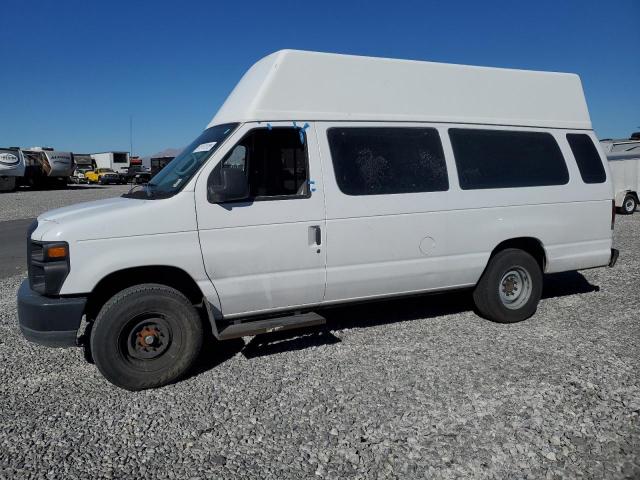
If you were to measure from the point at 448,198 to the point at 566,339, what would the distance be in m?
1.83

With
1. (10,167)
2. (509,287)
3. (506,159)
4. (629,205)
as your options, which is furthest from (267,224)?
(10,167)

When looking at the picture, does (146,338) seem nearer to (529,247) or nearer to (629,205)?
(529,247)

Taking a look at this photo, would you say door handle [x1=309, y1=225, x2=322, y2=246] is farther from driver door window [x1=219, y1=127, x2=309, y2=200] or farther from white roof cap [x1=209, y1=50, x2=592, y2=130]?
white roof cap [x1=209, y1=50, x2=592, y2=130]

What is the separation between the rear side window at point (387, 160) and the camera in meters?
4.66

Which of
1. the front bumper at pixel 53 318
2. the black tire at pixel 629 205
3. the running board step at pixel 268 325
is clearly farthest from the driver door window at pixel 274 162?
the black tire at pixel 629 205

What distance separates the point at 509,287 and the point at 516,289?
0.10 meters

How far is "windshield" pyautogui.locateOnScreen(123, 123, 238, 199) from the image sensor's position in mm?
4285

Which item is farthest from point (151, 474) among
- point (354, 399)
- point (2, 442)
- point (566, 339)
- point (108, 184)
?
point (108, 184)

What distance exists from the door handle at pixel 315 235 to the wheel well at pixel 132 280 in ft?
3.46

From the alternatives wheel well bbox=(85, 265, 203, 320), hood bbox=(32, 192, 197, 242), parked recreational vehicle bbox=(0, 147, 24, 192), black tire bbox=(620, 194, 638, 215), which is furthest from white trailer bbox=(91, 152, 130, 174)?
hood bbox=(32, 192, 197, 242)

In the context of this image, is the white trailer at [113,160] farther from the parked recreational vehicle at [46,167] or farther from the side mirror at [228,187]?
the side mirror at [228,187]

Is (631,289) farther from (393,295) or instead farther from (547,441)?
(547,441)

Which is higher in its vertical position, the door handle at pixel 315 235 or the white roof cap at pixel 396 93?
the white roof cap at pixel 396 93

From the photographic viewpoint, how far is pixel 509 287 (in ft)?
18.7
